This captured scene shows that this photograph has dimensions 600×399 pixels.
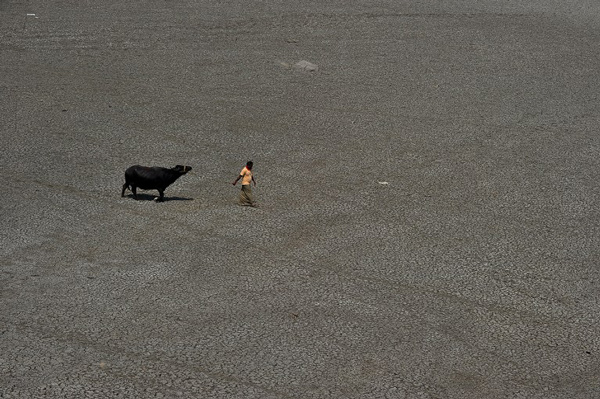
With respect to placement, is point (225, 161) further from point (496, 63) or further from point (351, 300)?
point (496, 63)

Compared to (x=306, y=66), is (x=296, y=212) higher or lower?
lower

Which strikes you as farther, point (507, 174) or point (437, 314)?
point (507, 174)

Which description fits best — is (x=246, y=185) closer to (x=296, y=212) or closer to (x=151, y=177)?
(x=296, y=212)

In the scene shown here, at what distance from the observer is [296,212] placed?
46.8 feet

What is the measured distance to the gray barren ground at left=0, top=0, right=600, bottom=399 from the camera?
31.5 feet

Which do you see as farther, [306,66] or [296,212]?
[306,66]

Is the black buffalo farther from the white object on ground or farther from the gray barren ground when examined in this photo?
the white object on ground

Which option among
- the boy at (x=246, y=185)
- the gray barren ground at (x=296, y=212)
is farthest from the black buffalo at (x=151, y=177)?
the boy at (x=246, y=185)

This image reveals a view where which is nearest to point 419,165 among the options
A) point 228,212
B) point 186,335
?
point 228,212

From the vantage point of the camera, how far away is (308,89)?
72.5 ft

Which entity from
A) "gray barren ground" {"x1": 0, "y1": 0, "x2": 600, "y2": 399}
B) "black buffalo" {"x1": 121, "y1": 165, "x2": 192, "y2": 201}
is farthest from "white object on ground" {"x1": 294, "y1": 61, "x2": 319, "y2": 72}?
"black buffalo" {"x1": 121, "y1": 165, "x2": 192, "y2": 201}

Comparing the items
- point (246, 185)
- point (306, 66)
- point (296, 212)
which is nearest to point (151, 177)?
point (246, 185)

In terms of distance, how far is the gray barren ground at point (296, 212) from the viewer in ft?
31.5

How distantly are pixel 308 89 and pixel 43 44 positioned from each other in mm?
8033
